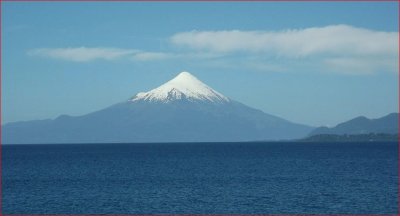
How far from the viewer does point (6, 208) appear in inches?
1684

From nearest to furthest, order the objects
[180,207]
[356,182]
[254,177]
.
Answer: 1. [180,207]
2. [356,182]
3. [254,177]

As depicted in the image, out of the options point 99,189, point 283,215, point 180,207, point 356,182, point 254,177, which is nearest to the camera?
point 283,215

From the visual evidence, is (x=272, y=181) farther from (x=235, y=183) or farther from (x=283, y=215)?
(x=283, y=215)

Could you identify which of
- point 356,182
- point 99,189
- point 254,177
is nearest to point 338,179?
point 356,182

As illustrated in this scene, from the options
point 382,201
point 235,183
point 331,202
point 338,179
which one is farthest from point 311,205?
point 338,179

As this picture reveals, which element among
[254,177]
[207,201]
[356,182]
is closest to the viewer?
[207,201]

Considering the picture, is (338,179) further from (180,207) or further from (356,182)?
(180,207)

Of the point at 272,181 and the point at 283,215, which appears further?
the point at 272,181

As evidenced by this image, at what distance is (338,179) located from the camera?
6250 centimetres

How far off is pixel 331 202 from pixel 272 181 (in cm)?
1698

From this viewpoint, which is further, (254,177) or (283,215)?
(254,177)

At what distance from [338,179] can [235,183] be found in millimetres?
10376

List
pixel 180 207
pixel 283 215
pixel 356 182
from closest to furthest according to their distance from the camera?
pixel 283 215
pixel 180 207
pixel 356 182

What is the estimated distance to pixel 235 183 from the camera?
59062mm
